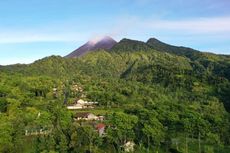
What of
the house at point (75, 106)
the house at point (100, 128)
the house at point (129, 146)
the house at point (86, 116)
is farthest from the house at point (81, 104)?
the house at point (129, 146)

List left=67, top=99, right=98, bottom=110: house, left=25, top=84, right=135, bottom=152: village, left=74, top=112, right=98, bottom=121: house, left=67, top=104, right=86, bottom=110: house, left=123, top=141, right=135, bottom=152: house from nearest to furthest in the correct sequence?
left=123, top=141, right=135, bottom=152: house, left=25, top=84, right=135, bottom=152: village, left=74, top=112, right=98, bottom=121: house, left=67, top=104, right=86, bottom=110: house, left=67, top=99, right=98, bottom=110: house

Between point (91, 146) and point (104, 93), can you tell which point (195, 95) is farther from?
point (91, 146)

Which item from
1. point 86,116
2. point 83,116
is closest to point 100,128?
point 83,116

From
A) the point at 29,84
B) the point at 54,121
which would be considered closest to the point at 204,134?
the point at 54,121

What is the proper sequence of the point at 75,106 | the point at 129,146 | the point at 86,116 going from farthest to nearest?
the point at 75,106 < the point at 86,116 < the point at 129,146

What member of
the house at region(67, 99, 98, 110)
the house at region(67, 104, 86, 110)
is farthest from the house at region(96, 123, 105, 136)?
the house at region(67, 99, 98, 110)

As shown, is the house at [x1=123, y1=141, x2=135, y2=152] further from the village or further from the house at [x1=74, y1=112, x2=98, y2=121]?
the house at [x1=74, y1=112, x2=98, y2=121]

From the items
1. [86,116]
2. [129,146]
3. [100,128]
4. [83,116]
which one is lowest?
[86,116]

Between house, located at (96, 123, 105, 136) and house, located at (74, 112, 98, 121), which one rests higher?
house, located at (96, 123, 105, 136)

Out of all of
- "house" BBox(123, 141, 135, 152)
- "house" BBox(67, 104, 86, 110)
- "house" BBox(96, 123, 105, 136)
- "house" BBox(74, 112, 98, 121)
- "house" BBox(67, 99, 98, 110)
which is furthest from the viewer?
"house" BBox(67, 99, 98, 110)

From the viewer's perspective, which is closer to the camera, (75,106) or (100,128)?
(100,128)

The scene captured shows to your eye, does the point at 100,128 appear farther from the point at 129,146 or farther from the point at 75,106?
the point at 75,106
